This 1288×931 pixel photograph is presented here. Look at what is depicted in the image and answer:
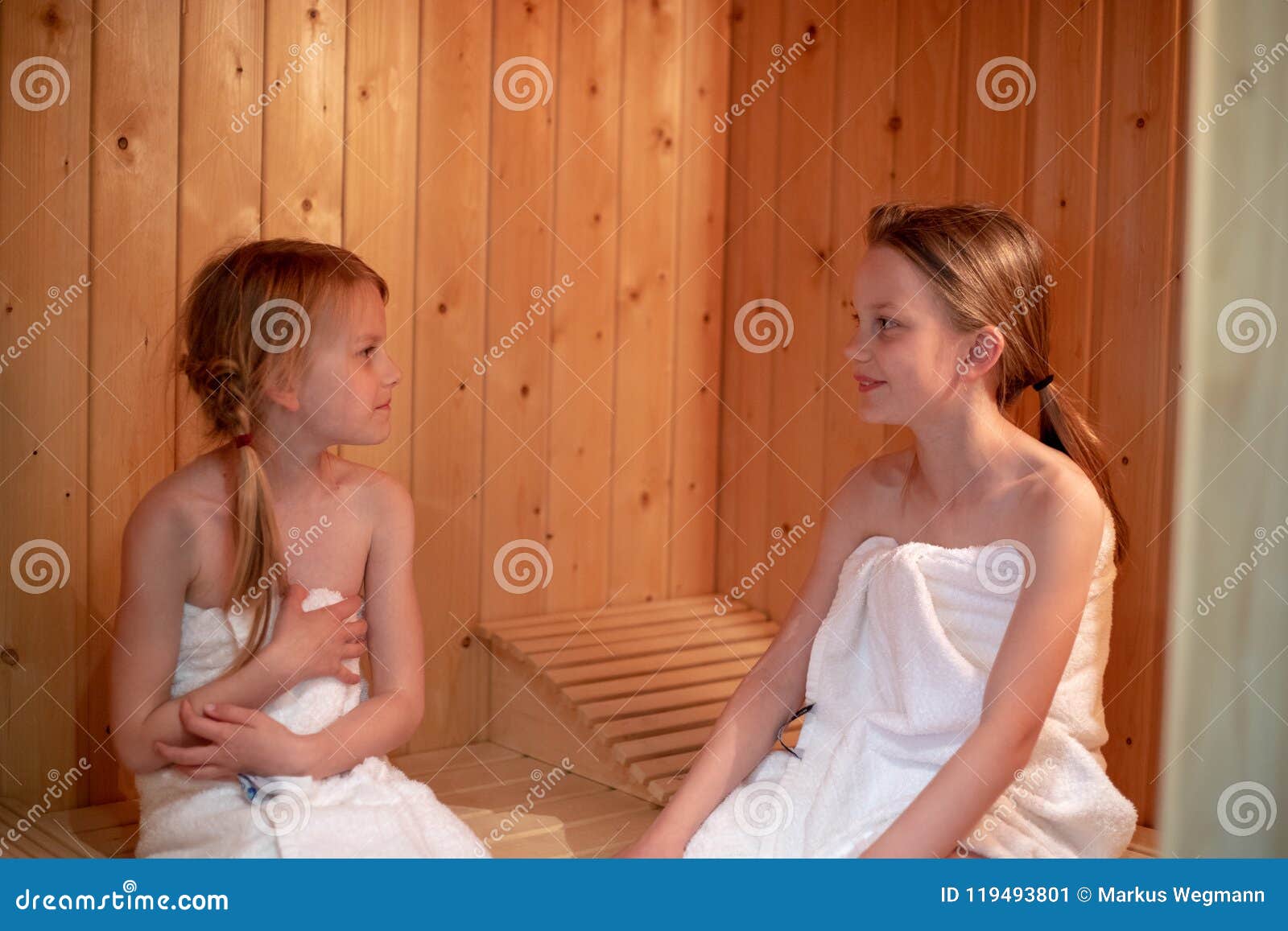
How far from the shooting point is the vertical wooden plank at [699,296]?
2830 millimetres

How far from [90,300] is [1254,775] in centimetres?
175

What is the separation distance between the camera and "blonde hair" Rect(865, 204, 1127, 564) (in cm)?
168

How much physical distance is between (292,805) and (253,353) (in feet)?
1.89

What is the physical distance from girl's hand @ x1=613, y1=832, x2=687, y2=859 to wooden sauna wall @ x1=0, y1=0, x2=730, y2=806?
92 centimetres

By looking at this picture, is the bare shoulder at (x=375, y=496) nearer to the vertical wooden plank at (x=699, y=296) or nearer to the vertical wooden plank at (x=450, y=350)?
the vertical wooden plank at (x=450, y=350)

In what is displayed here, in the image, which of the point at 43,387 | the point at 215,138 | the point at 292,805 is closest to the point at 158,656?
the point at 292,805

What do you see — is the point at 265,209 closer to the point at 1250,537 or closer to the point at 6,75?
the point at 6,75

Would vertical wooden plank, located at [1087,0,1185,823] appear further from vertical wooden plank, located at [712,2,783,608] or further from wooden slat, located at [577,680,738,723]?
vertical wooden plank, located at [712,2,783,608]

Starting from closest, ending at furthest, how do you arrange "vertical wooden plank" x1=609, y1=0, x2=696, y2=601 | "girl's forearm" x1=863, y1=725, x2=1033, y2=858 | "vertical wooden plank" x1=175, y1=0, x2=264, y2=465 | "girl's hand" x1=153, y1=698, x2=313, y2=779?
"girl's forearm" x1=863, y1=725, x2=1033, y2=858, "girl's hand" x1=153, y1=698, x2=313, y2=779, "vertical wooden plank" x1=175, y1=0, x2=264, y2=465, "vertical wooden plank" x1=609, y1=0, x2=696, y2=601

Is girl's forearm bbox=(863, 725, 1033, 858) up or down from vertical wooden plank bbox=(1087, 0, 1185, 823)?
down

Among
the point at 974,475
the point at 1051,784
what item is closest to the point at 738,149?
the point at 974,475

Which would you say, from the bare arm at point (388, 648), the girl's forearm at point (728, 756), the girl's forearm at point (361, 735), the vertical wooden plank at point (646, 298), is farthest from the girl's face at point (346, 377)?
the vertical wooden plank at point (646, 298)

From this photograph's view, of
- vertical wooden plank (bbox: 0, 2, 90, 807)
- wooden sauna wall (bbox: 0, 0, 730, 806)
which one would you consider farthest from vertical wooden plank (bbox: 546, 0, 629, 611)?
vertical wooden plank (bbox: 0, 2, 90, 807)

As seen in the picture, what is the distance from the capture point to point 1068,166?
2.17m
